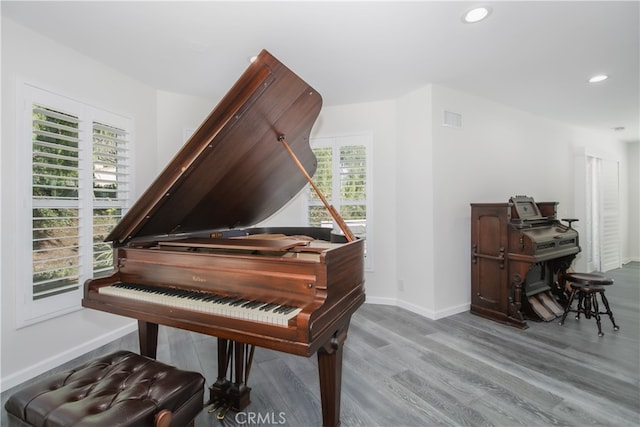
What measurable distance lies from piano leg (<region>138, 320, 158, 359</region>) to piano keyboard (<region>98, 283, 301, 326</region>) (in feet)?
0.82

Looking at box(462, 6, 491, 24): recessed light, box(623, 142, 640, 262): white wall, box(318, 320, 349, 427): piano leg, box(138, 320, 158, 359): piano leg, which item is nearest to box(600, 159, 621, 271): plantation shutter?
box(623, 142, 640, 262): white wall

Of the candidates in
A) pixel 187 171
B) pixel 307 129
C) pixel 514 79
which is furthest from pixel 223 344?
pixel 514 79

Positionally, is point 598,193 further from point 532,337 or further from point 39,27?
point 39,27

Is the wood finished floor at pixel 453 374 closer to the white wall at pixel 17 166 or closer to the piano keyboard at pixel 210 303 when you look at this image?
the white wall at pixel 17 166

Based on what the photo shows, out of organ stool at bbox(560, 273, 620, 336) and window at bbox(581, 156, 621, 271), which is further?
window at bbox(581, 156, 621, 271)

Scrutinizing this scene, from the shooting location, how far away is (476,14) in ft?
6.53

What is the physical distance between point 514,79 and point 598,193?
4039 mm

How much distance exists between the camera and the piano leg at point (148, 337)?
5.39 ft

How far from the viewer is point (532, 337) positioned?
8.89ft

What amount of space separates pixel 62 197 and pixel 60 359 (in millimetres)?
1314

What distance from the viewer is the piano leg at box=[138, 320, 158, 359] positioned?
Result: 164 centimetres

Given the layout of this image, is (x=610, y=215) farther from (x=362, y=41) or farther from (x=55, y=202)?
(x=55, y=202)

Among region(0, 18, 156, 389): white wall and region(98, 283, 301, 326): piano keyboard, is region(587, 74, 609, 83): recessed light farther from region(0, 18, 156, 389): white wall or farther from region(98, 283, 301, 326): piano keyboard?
region(0, 18, 156, 389): white wall

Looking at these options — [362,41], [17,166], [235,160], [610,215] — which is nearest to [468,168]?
[362,41]
